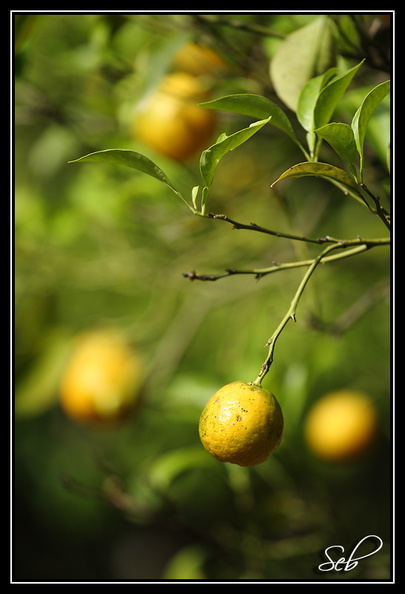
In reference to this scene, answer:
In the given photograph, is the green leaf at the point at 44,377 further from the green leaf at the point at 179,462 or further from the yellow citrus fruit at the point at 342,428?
the yellow citrus fruit at the point at 342,428

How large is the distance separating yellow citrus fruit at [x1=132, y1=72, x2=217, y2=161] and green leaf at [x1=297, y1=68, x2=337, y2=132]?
440 mm

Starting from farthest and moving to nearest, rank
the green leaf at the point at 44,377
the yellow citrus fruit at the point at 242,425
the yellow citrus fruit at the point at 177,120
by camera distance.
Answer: the green leaf at the point at 44,377 → the yellow citrus fruit at the point at 177,120 → the yellow citrus fruit at the point at 242,425

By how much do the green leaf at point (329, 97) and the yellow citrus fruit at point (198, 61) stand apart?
55cm

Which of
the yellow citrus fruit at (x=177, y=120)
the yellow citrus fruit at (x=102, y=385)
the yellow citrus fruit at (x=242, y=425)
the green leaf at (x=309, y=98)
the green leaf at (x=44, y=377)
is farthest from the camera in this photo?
the green leaf at (x=44, y=377)

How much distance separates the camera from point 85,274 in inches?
62.1

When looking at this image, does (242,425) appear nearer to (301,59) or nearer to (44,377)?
(301,59)

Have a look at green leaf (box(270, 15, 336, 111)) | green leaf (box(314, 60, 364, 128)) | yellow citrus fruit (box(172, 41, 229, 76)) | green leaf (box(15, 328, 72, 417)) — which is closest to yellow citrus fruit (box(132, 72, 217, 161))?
yellow citrus fruit (box(172, 41, 229, 76))

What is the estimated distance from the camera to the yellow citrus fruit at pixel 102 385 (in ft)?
3.85

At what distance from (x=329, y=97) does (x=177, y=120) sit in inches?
19.9

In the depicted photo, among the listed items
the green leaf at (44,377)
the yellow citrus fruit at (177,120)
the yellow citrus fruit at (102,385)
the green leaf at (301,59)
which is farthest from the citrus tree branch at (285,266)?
the green leaf at (44,377)

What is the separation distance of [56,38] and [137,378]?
83cm

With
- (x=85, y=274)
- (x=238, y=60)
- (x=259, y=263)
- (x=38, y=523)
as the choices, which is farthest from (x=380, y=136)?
(x=38, y=523)

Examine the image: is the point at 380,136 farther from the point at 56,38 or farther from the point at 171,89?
the point at 56,38

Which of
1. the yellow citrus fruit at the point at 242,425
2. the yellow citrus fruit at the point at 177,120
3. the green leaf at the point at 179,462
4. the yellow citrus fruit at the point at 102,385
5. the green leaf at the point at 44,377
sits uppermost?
the yellow citrus fruit at the point at 177,120
